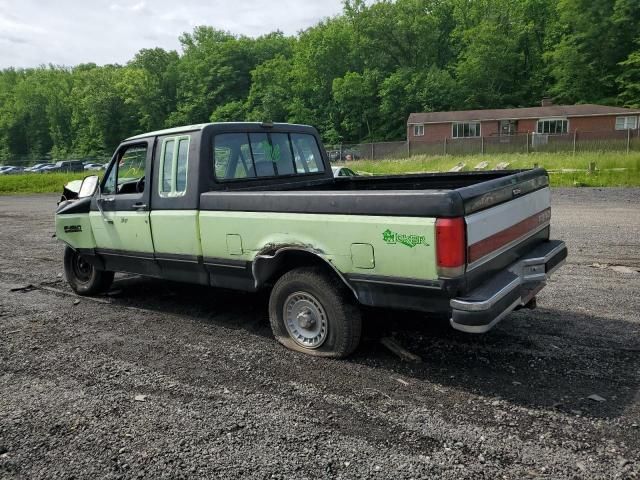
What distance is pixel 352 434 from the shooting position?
3457mm

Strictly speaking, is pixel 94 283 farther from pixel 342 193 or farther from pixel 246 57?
pixel 246 57

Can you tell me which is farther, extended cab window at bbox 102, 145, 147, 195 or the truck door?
extended cab window at bbox 102, 145, 147, 195

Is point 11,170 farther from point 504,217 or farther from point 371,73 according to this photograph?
point 504,217

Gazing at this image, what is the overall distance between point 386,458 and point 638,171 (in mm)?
21302

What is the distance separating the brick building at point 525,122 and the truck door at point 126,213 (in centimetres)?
4137

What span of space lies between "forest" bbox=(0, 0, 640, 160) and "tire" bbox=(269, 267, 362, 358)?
180ft

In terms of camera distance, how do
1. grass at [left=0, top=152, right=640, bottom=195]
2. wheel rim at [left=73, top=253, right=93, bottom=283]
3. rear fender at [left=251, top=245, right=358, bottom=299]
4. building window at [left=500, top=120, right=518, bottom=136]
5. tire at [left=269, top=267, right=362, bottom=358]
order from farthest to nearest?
building window at [left=500, top=120, right=518, bottom=136] < grass at [left=0, top=152, right=640, bottom=195] < wheel rim at [left=73, top=253, right=93, bottom=283] < rear fender at [left=251, top=245, right=358, bottom=299] < tire at [left=269, top=267, right=362, bottom=358]

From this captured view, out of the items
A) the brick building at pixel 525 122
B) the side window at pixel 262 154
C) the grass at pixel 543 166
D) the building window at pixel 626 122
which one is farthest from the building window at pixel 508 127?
the side window at pixel 262 154

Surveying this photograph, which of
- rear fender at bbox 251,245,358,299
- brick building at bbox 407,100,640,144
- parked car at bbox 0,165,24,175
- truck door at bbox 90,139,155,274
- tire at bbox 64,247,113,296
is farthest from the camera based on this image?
parked car at bbox 0,165,24,175

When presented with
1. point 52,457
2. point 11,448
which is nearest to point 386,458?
point 52,457

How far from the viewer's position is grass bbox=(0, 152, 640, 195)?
806 inches

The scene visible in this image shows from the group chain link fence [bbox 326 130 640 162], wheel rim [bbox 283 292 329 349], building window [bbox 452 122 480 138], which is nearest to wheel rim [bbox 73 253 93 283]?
wheel rim [bbox 283 292 329 349]

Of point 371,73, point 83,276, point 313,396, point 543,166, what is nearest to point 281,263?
point 313,396

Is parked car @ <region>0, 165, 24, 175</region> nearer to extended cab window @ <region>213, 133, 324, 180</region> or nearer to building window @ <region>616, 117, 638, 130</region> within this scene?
building window @ <region>616, 117, 638, 130</region>
